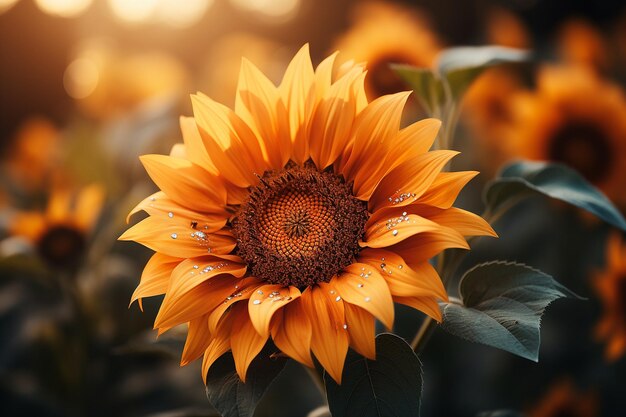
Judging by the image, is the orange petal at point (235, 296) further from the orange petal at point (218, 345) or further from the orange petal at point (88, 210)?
the orange petal at point (88, 210)

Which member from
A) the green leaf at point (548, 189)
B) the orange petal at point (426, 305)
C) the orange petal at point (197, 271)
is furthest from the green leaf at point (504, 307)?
the orange petal at point (197, 271)

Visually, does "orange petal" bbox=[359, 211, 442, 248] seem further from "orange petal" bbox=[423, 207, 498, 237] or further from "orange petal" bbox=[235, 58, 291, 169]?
"orange petal" bbox=[235, 58, 291, 169]

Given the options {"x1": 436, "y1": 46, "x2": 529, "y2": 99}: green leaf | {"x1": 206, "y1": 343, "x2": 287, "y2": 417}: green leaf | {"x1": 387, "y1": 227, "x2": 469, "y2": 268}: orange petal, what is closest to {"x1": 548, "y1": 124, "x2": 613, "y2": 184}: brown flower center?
{"x1": 436, "y1": 46, "x2": 529, "y2": 99}: green leaf

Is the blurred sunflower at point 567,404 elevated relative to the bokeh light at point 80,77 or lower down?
lower down

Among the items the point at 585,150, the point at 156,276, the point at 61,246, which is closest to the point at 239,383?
the point at 156,276

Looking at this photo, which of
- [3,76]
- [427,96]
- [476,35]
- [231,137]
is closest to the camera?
[231,137]

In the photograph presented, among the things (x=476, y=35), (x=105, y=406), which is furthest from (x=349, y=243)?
(x=476, y=35)

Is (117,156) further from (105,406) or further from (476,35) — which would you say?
(476,35)

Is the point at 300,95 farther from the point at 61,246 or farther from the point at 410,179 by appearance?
the point at 61,246
